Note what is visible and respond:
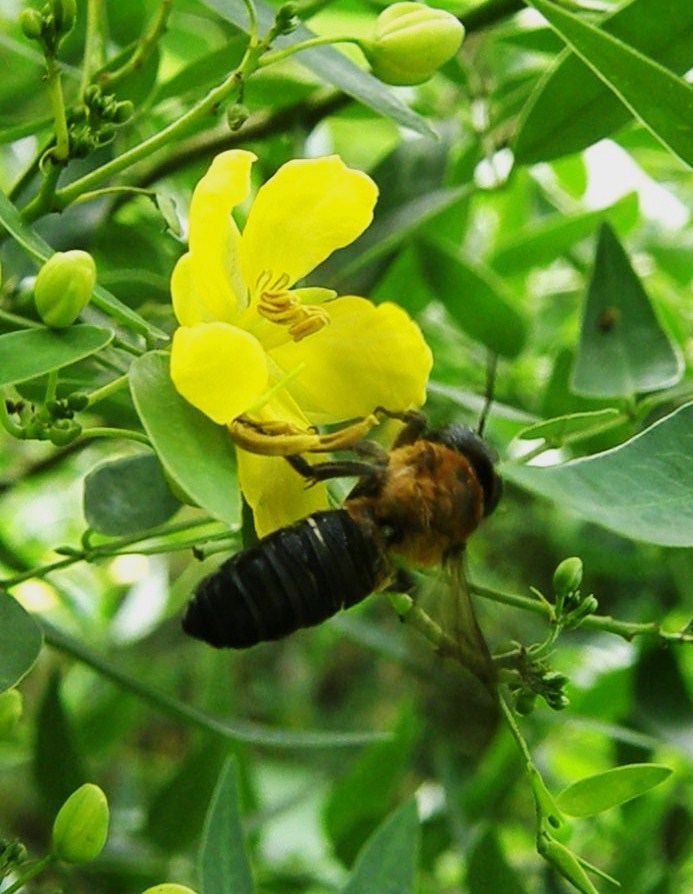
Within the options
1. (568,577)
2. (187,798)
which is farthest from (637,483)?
(187,798)

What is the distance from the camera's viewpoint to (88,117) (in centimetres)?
89

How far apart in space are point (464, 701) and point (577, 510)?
130cm

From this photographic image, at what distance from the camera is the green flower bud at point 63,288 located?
80cm

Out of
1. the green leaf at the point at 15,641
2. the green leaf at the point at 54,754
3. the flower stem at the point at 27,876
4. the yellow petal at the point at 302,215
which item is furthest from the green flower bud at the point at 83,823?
the green leaf at the point at 54,754

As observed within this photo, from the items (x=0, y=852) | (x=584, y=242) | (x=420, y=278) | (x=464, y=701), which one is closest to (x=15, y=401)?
(x=0, y=852)

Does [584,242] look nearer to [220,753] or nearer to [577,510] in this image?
[220,753]

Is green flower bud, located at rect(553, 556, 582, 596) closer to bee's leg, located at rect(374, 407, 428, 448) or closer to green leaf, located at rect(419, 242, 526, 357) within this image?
bee's leg, located at rect(374, 407, 428, 448)

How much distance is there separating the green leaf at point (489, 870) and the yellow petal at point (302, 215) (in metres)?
0.59

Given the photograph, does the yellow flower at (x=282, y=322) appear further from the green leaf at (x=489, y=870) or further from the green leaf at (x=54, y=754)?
the green leaf at (x=54, y=754)

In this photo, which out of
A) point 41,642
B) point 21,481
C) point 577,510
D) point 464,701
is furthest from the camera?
point 464,701

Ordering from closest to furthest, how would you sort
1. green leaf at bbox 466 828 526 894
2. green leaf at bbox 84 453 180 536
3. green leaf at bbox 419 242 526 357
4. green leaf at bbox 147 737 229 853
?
green leaf at bbox 84 453 180 536 → green leaf at bbox 466 828 526 894 → green leaf at bbox 419 242 526 357 → green leaf at bbox 147 737 229 853

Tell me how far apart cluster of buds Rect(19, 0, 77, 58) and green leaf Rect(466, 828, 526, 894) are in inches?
30.2

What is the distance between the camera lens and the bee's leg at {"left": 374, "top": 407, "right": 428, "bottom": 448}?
3.46 feet

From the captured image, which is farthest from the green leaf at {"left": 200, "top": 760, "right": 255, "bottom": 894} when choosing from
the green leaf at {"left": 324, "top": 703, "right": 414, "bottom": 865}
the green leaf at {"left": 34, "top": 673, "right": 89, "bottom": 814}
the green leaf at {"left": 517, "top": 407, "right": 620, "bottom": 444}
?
the green leaf at {"left": 324, "top": 703, "right": 414, "bottom": 865}
